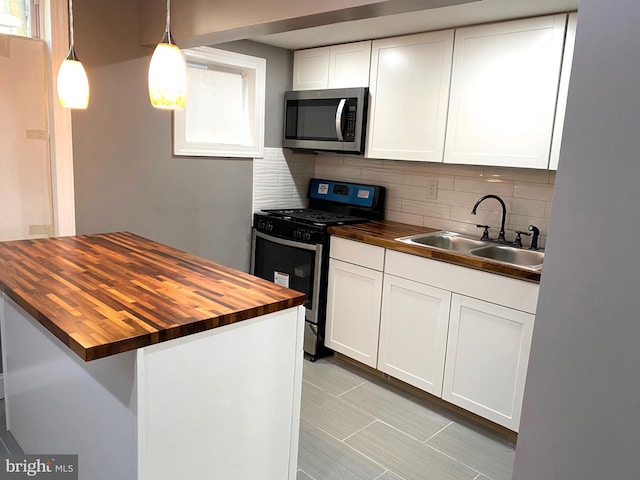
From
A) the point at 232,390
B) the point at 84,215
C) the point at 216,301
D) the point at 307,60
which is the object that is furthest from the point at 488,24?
the point at 84,215

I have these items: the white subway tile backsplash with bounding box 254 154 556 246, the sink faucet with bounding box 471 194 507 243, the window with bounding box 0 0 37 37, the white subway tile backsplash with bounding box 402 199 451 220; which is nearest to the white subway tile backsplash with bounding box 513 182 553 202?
the white subway tile backsplash with bounding box 254 154 556 246

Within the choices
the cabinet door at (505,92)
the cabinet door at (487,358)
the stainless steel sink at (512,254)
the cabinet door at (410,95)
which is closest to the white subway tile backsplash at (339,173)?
the cabinet door at (410,95)

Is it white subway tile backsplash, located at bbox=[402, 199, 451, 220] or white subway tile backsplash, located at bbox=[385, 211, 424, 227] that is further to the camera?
white subway tile backsplash, located at bbox=[385, 211, 424, 227]

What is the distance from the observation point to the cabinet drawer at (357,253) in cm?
291

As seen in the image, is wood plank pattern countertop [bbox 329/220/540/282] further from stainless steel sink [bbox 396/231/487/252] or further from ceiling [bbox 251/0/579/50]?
ceiling [bbox 251/0/579/50]

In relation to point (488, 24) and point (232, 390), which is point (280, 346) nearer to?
point (232, 390)

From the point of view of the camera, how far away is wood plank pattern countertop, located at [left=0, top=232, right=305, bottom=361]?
1348 millimetres

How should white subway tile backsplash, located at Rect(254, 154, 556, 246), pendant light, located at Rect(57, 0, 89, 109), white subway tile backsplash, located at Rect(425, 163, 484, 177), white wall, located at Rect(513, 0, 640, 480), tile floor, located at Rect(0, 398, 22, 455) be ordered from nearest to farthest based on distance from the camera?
white wall, located at Rect(513, 0, 640, 480) → pendant light, located at Rect(57, 0, 89, 109) → tile floor, located at Rect(0, 398, 22, 455) → white subway tile backsplash, located at Rect(254, 154, 556, 246) → white subway tile backsplash, located at Rect(425, 163, 484, 177)

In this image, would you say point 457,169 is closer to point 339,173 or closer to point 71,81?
point 339,173

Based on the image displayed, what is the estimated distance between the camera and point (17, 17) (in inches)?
96.7

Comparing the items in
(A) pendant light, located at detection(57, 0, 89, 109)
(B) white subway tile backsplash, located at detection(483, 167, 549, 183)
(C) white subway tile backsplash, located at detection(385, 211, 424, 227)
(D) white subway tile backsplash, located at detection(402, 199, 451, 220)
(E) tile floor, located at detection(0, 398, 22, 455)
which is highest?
(A) pendant light, located at detection(57, 0, 89, 109)

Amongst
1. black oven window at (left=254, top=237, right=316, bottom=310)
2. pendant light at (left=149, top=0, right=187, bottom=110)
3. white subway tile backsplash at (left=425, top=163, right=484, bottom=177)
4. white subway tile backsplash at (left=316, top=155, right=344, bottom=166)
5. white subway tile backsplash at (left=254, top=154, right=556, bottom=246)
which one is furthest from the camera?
white subway tile backsplash at (left=316, top=155, right=344, bottom=166)

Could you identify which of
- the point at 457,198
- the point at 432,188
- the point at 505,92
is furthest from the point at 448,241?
the point at 505,92

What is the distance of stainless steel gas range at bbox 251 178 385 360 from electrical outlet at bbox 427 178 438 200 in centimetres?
37
